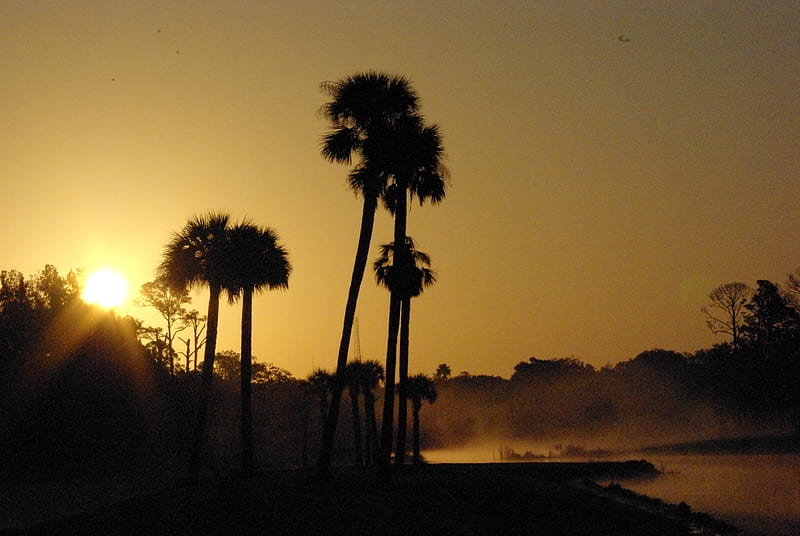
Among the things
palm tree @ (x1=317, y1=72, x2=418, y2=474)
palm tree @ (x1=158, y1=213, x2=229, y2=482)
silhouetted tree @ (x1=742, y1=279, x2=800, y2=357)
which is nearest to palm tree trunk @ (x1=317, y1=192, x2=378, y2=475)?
palm tree @ (x1=317, y1=72, x2=418, y2=474)

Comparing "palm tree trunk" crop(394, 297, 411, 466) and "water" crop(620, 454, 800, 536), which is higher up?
"palm tree trunk" crop(394, 297, 411, 466)

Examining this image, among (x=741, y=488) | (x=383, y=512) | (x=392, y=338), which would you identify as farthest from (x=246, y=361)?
(x=741, y=488)

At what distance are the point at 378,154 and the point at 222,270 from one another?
45.0 feet

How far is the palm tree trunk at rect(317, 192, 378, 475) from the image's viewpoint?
38.1m

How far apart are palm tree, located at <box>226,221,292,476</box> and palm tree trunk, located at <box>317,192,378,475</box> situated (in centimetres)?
1119

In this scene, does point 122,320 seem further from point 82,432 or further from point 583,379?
point 583,379

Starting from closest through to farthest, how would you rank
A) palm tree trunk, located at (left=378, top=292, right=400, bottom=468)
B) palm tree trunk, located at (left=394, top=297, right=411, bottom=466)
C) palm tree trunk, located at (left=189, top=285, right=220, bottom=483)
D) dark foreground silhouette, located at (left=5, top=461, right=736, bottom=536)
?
dark foreground silhouette, located at (left=5, top=461, right=736, bottom=536)
palm tree trunk, located at (left=378, top=292, right=400, bottom=468)
palm tree trunk, located at (left=394, top=297, right=411, bottom=466)
palm tree trunk, located at (left=189, top=285, right=220, bottom=483)

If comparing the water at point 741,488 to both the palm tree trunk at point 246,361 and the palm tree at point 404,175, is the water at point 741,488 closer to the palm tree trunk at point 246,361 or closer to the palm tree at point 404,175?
the palm tree at point 404,175

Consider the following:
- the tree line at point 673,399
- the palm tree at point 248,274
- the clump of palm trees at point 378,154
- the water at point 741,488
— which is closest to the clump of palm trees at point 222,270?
the palm tree at point 248,274

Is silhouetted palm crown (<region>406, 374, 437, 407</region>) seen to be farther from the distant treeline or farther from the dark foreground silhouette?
the dark foreground silhouette

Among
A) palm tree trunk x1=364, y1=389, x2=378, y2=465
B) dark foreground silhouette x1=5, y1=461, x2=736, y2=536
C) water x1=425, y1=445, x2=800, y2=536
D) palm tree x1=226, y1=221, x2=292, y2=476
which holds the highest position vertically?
palm tree x1=226, y1=221, x2=292, y2=476

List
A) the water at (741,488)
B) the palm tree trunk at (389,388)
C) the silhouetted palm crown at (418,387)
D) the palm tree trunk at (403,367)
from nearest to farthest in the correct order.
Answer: the palm tree trunk at (389,388), the water at (741,488), the palm tree trunk at (403,367), the silhouetted palm crown at (418,387)

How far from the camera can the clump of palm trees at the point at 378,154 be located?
3869 centimetres

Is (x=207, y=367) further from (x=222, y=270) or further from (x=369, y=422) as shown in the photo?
(x=369, y=422)
